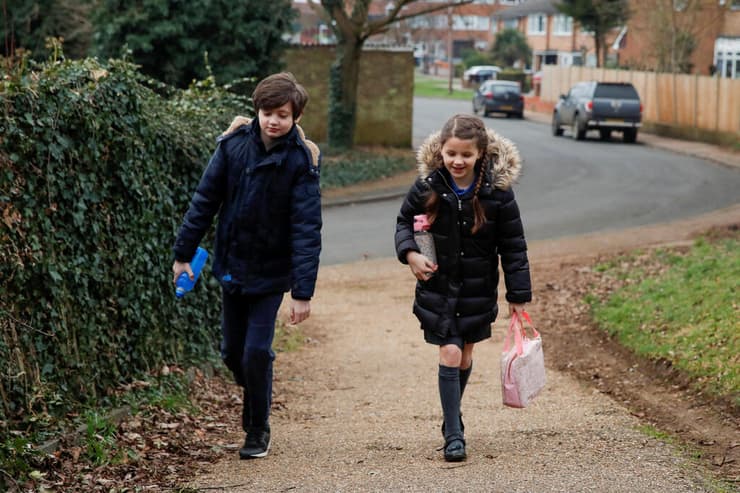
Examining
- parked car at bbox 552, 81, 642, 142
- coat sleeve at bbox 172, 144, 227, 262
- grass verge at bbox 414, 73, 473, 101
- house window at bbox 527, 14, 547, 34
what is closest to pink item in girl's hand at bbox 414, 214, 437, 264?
coat sleeve at bbox 172, 144, 227, 262

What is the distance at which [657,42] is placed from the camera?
42.4 m

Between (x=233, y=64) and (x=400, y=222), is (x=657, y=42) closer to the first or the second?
(x=233, y=64)

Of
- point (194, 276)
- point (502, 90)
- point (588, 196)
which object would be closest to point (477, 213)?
point (194, 276)

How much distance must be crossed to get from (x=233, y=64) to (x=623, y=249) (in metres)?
11.2

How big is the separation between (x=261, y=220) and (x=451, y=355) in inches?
46.2

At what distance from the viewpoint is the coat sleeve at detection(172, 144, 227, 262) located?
18.4 feet

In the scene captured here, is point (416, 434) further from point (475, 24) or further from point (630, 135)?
point (475, 24)

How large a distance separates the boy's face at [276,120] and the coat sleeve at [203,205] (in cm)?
32

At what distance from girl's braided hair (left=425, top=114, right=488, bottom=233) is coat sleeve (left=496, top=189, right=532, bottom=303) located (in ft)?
0.40

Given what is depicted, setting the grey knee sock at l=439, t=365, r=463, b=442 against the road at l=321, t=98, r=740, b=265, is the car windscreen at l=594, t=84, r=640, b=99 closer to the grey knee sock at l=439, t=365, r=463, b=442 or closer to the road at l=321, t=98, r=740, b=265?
the road at l=321, t=98, r=740, b=265

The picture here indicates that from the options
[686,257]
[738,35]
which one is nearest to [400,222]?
[686,257]

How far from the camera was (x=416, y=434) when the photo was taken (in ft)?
21.1

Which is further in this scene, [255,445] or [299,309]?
[255,445]

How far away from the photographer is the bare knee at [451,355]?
5.62 metres
